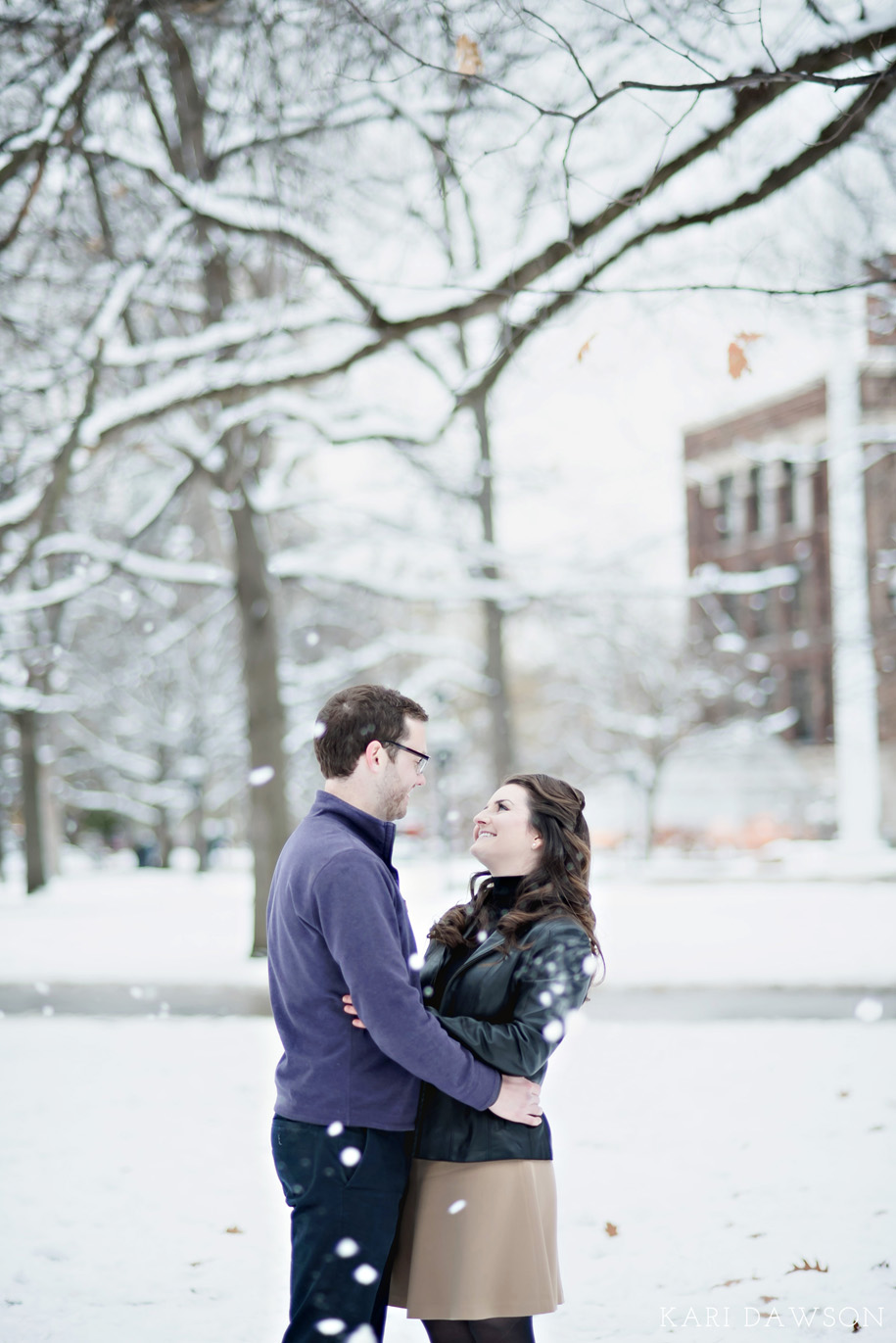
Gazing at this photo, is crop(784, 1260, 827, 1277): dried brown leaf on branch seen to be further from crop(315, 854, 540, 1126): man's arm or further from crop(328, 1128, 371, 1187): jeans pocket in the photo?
crop(328, 1128, 371, 1187): jeans pocket

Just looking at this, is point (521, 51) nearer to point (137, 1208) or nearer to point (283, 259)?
point (283, 259)

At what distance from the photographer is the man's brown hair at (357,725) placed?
2.65 m

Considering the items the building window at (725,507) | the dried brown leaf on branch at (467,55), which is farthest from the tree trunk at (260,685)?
the building window at (725,507)

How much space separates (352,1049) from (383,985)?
0.24 m

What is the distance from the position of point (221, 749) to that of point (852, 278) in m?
23.2

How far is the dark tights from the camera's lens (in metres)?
2.56

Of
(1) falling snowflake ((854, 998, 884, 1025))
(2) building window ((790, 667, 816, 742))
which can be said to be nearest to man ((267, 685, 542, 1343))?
(1) falling snowflake ((854, 998, 884, 1025))

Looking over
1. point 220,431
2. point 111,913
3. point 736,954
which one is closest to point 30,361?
point 220,431

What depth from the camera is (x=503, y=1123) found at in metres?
2.56

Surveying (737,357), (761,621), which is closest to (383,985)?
(737,357)

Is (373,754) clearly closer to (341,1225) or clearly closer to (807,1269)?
(341,1225)

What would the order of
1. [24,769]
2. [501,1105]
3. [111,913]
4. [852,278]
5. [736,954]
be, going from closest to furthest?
[501,1105]
[852,278]
[736,954]
[111,913]
[24,769]

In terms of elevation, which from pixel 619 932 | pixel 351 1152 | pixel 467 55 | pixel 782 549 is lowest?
pixel 619 932

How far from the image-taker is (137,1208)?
5039mm
